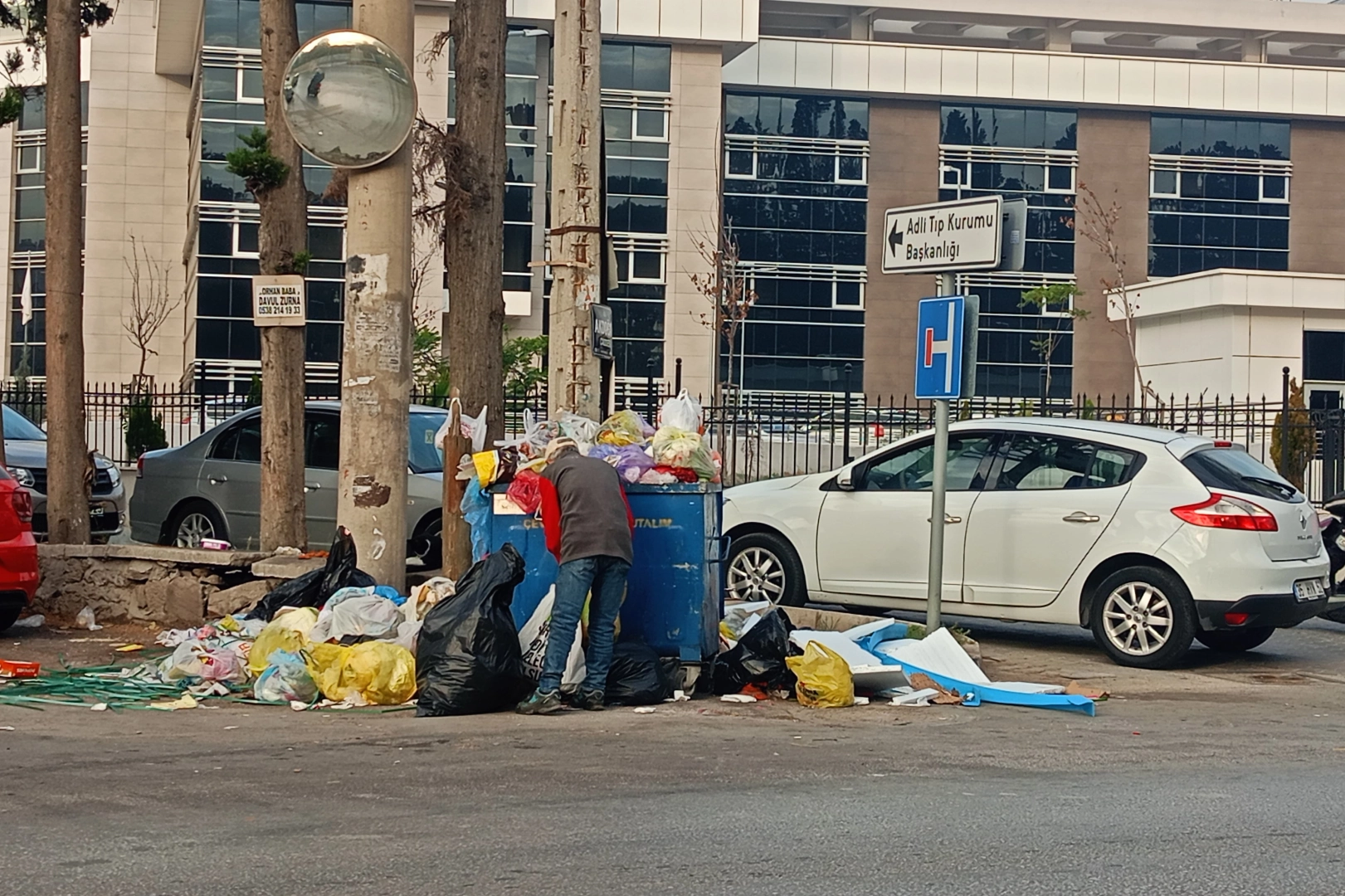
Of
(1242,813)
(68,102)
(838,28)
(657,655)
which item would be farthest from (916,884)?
(838,28)

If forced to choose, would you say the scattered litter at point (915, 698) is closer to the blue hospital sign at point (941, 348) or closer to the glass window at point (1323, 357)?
the blue hospital sign at point (941, 348)

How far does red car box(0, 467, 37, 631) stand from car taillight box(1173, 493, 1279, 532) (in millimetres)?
7711

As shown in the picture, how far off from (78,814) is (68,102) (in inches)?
376

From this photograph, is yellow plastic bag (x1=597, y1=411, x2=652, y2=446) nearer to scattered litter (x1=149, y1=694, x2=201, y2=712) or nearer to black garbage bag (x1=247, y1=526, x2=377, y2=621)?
black garbage bag (x1=247, y1=526, x2=377, y2=621)

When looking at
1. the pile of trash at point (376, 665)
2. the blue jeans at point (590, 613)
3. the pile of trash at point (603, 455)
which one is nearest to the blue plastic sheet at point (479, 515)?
the pile of trash at point (603, 455)

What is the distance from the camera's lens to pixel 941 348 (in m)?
10.7

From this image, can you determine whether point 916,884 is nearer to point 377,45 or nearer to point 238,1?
point 377,45

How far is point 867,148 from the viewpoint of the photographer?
58.4 meters

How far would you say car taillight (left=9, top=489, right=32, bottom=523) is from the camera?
1096 centimetres

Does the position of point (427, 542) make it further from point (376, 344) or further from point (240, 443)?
point (376, 344)

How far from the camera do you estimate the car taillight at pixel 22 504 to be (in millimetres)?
10961

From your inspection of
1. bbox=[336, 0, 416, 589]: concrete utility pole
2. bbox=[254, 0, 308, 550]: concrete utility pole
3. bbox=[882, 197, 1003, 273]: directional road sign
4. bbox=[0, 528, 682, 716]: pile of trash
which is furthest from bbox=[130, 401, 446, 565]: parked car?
bbox=[882, 197, 1003, 273]: directional road sign

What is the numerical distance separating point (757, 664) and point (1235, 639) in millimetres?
4312

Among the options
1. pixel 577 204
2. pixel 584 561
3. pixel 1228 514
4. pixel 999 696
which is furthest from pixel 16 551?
pixel 1228 514
